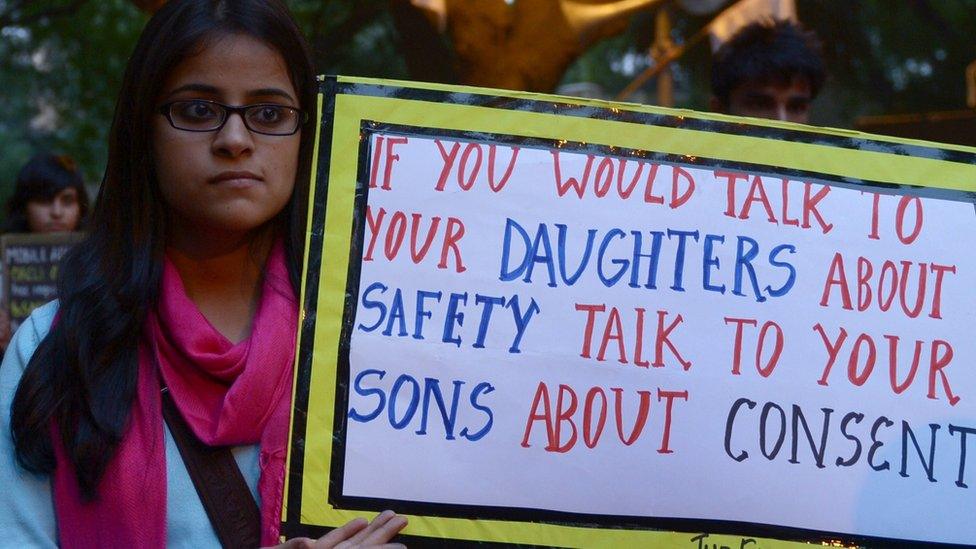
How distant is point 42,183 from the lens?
17.8 ft

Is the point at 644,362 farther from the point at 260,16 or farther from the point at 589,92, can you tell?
the point at 589,92

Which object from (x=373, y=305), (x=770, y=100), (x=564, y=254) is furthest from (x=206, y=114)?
(x=770, y=100)

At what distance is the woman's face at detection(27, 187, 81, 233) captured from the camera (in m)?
5.45

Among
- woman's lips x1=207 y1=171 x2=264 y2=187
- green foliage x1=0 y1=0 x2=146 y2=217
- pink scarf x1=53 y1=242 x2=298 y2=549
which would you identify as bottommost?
pink scarf x1=53 y1=242 x2=298 y2=549

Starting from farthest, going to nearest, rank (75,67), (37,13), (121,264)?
(75,67) < (37,13) < (121,264)

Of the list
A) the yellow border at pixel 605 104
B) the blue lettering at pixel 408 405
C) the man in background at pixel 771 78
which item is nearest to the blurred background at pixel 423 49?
the man in background at pixel 771 78

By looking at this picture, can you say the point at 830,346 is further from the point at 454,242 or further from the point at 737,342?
the point at 454,242

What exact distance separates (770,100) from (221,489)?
217 cm

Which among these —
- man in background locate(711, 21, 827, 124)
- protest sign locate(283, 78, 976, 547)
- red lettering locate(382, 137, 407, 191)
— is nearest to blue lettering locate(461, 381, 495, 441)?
protest sign locate(283, 78, 976, 547)

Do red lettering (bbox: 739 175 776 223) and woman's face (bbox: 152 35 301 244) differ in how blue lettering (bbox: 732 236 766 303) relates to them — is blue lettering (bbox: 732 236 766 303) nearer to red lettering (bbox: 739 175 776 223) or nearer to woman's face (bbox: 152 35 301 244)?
red lettering (bbox: 739 175 776 223)

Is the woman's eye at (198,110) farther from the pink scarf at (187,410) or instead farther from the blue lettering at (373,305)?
the blue lettering at (373,305)

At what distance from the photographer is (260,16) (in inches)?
78.9

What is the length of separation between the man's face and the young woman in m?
1.80

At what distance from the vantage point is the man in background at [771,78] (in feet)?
11.6
